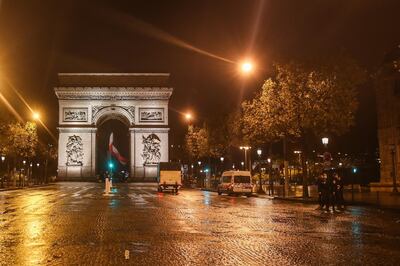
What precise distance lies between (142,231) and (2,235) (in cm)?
363

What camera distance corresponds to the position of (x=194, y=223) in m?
18.2

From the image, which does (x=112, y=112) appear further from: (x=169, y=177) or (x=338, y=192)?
(x=338, y=192)

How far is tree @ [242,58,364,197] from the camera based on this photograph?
35719 millimetres

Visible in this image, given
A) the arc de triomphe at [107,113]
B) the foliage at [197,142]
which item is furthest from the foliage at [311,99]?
the arc de triomphe at [107,113]

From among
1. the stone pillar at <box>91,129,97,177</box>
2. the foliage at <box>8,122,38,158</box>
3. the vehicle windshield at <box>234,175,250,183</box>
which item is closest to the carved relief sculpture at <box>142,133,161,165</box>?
the stone pillar at <box>91,129,97,177</box>

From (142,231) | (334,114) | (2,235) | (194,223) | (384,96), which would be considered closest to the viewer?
(2,235)

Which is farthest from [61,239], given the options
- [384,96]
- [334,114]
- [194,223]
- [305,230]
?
[384,96]

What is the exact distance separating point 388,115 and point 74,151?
61776 mm

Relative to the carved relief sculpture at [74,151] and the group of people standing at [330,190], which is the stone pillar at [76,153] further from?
the group of people standing at [330,190]

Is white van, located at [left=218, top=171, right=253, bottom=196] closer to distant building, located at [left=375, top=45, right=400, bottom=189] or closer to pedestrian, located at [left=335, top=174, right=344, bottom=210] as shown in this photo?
distant building, located at [left=375, top=45, right=400, bottom=189]

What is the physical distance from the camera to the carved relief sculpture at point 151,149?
9450cm

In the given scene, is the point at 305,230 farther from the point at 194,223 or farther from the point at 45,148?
the point at 45,148

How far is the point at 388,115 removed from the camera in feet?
136

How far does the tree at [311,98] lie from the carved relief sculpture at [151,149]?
57.7 m
